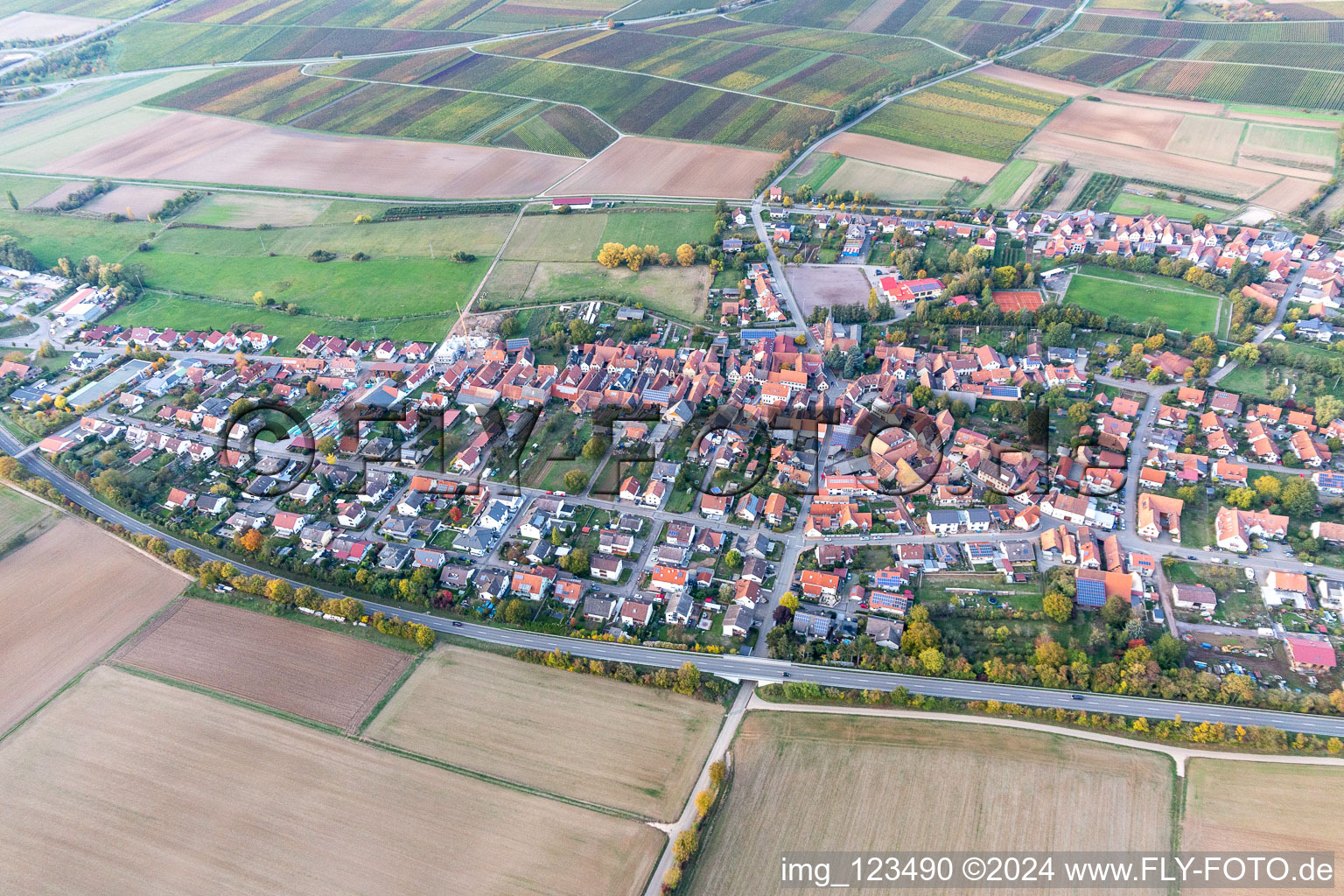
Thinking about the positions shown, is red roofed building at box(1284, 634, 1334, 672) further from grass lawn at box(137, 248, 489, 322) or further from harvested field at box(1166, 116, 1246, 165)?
harvested field at box(1166, 116, 1246, 165)

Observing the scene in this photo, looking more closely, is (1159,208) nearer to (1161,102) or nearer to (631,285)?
(1161,102)

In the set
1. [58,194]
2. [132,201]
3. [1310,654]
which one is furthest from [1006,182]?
[58,194]

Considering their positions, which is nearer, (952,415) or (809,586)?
(809,586)

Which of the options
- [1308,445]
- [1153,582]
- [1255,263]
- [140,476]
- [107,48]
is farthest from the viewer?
[107,48]

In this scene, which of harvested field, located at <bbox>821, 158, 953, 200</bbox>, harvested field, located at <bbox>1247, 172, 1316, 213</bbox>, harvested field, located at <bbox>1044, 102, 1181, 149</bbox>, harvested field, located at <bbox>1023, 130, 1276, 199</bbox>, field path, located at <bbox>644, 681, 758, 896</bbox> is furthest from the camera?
harvested field, located at <bbox>1044, 102, 1181, 149</bbox>

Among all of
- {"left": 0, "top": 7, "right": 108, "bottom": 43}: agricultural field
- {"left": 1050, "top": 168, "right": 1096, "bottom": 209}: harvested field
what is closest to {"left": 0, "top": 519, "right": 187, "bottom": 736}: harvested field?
{"left": 1050, "top": 168, "right": 1096, "bottom": 209}: harvested field

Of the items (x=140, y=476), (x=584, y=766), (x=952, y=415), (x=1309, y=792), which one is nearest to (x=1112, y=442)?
(x=952, y=415)

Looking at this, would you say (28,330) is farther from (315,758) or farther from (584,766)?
(584,766)
